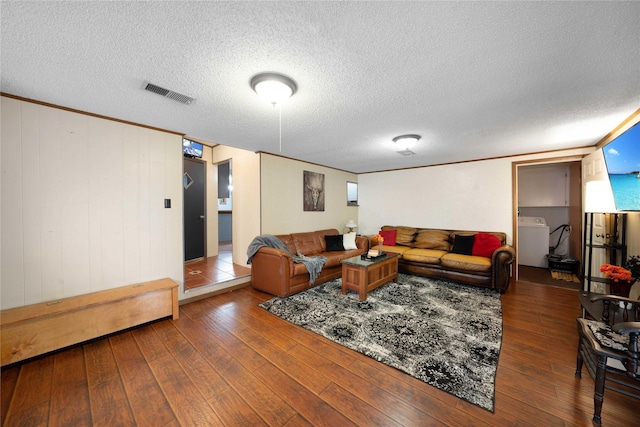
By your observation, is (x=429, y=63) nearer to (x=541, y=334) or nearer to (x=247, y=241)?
(x=541, y=334)

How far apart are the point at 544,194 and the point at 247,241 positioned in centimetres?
666

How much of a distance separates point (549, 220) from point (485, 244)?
2696mm

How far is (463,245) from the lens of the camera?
435cm

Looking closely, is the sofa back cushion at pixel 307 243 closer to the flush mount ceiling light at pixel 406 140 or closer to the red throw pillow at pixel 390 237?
the red throw pillow at pixel 390 237

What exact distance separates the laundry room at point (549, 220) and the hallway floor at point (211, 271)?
18.0 ft

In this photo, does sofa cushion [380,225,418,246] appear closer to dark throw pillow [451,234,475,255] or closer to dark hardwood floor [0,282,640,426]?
dark throw pillow [451,234,475,255]

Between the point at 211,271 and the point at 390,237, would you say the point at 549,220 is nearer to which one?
the point at 390,237

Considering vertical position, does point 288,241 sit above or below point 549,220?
below

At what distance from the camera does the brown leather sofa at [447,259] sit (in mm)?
3570

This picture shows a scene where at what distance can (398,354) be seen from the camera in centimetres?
202

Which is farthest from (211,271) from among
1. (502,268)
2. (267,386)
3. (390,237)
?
(502,268)

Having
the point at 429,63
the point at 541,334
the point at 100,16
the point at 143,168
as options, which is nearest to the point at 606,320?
the point at 541,334

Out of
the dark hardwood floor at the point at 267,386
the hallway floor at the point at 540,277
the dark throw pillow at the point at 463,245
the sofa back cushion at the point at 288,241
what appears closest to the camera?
the dark hardwood floor at the point at 267,386

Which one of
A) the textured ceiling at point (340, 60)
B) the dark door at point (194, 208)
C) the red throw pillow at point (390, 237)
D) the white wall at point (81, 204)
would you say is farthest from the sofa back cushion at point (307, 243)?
the dark door at point (194, 208)
